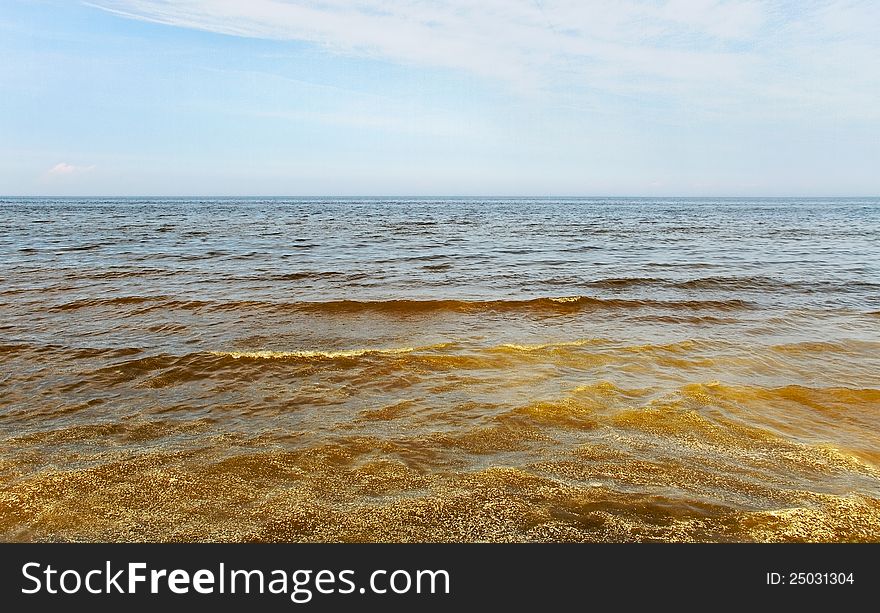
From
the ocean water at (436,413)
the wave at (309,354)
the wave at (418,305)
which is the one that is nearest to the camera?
the ocean water at (436,413)

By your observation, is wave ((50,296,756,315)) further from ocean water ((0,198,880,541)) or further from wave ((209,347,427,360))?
wave ((209,347,427,360))

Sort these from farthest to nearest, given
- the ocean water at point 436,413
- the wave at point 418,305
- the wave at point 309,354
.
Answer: the wave at point 418,305, the wave at point 309,354, the ocean water at point 436,413

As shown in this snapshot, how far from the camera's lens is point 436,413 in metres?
5.60

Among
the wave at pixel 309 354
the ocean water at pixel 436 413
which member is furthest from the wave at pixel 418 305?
the wave at pixel 309 354

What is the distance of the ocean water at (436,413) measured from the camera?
3695 mm

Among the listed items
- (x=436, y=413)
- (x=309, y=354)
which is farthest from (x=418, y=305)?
(x=436, y=413)

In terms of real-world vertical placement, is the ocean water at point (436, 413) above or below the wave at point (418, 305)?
below

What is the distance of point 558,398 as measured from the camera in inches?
236

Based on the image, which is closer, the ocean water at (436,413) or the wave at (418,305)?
the ocean water at (436,413)

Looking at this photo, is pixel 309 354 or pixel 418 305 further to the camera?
pixel 418 305

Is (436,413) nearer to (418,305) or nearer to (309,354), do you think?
(309,354)

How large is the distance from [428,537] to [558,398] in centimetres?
294

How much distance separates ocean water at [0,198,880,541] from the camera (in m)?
3.70

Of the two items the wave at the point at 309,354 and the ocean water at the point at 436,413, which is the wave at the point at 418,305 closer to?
the ocean water at the point at 436,413
